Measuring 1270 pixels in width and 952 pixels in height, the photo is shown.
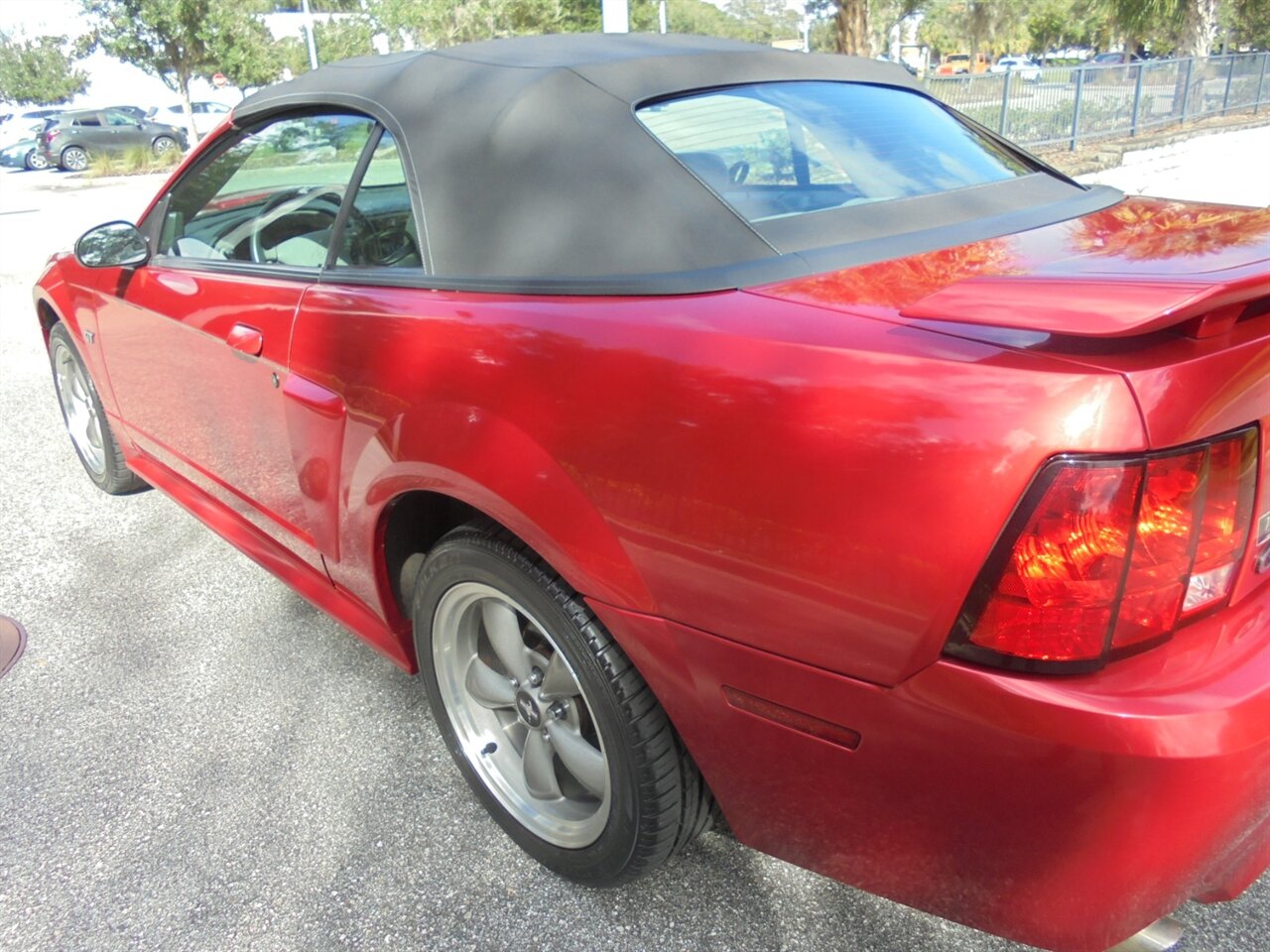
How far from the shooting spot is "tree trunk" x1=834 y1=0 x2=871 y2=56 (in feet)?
39.0

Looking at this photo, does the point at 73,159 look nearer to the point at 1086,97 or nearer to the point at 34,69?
the point at 1086,97

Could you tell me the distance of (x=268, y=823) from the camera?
90.1 inches

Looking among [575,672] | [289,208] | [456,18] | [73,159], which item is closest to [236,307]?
[289,208]

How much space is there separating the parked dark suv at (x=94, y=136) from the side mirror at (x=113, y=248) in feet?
88.9

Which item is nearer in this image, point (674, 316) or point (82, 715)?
point (674, 316)

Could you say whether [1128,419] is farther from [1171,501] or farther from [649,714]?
[649,714]

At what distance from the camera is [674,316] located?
5.30ft

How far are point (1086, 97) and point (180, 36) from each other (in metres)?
20.6

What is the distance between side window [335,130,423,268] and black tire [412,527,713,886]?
2.18 feet

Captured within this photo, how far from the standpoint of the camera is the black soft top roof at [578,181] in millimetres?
1801

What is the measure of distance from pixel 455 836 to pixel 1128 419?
1697mm

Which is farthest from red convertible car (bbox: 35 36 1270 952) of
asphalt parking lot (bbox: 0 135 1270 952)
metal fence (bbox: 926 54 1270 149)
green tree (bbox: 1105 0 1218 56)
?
green tree (bbox: 1105 0 1218 56)

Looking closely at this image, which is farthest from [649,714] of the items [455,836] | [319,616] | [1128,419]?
[319,616]

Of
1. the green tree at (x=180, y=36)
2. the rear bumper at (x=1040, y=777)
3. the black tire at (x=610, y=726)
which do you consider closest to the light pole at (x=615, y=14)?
the black tire at (x=610, y=726)
